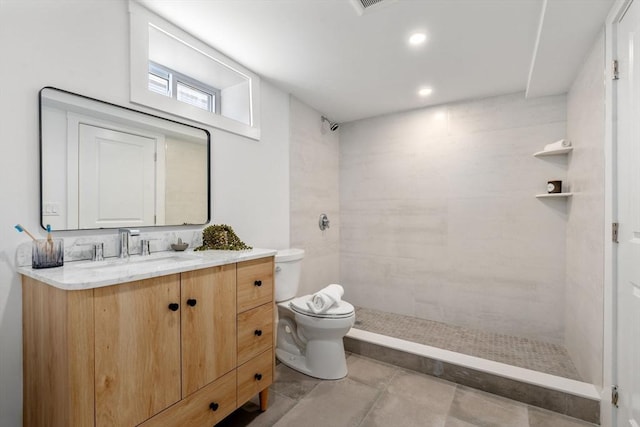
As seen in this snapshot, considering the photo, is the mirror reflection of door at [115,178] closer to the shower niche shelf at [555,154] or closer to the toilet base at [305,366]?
the toilet base at [305,366]

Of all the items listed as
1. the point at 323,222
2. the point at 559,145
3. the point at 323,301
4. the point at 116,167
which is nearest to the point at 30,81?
the point at 116,167

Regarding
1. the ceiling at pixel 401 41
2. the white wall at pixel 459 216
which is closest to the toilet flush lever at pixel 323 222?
the white wall at pixel 459 216

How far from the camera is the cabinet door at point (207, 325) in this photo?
130cm

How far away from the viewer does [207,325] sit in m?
1.38

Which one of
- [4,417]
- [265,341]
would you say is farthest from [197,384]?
[4,417]

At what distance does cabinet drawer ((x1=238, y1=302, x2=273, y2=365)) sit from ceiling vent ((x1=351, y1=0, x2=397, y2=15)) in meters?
1.68

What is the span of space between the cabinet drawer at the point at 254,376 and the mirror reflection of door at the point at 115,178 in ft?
3.14

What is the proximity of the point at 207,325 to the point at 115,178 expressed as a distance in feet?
2.91

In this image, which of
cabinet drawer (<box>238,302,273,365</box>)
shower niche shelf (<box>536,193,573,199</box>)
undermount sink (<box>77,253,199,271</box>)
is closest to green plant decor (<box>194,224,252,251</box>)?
undermount sink (<box>77,253,199,271</box>)

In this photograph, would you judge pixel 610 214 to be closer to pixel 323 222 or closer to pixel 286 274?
pixel 286 274

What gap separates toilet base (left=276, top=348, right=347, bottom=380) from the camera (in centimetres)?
209

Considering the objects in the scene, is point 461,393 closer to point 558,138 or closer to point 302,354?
point 302,354

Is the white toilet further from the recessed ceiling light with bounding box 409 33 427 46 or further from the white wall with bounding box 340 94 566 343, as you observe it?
the recessed ceiling light with bounding box 409 33 427 46

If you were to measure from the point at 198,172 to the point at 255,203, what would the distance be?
531 mm
